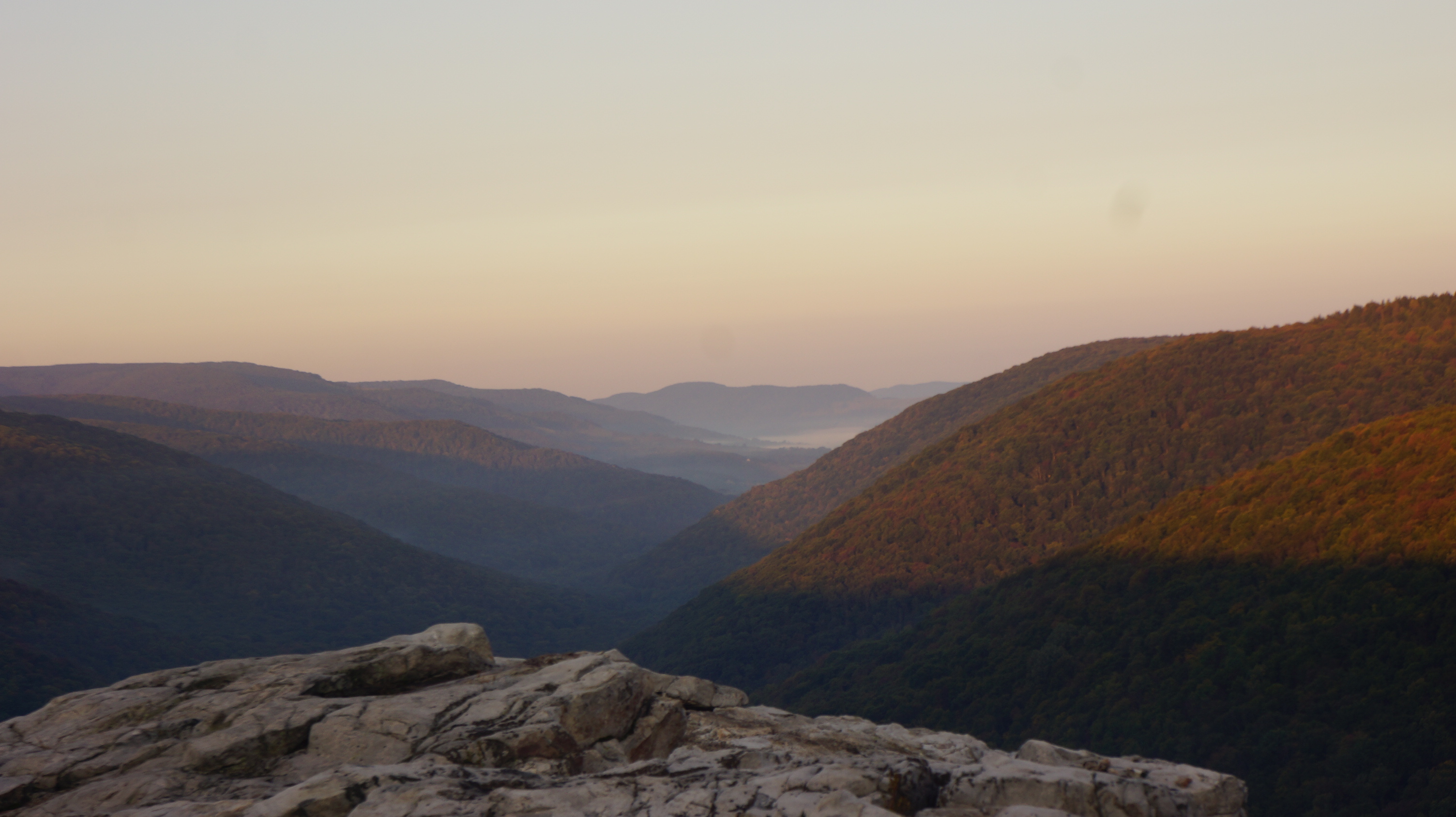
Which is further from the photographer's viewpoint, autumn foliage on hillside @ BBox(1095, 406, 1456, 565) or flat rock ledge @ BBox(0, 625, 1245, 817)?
autumn foliage on hillside @ BBox(1095, 406, 1456, 565)

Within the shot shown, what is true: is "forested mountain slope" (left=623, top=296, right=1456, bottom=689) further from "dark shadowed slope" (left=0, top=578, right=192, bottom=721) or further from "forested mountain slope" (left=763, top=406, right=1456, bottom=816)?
"dark shadowed slope" (left=0, top=578, right=192, bottom=721)

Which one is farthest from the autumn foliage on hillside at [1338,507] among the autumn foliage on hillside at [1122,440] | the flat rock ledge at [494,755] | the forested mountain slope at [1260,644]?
the flat rock ledge at [494,755]

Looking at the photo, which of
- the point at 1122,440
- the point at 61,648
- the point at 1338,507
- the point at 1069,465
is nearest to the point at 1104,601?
the point at 1338,507

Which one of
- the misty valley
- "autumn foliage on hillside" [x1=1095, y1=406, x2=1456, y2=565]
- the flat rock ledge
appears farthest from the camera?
"autumn foliage on hillside" [x1=1095, y1=406, x2=1456, y2=565]

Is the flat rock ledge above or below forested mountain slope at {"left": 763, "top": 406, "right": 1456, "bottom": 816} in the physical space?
above

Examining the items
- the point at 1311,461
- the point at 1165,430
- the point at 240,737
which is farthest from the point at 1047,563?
the point at 240,737

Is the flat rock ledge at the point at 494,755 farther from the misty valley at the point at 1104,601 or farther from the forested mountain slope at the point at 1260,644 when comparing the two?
the forested mountain slope at the point at 1260,644

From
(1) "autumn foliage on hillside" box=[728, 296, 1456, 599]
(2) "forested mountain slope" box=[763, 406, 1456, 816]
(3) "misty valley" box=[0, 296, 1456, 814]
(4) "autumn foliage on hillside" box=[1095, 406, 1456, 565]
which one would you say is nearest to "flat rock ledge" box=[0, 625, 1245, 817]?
(3) "misty valley" box=[0, 296, 1456, 814]
